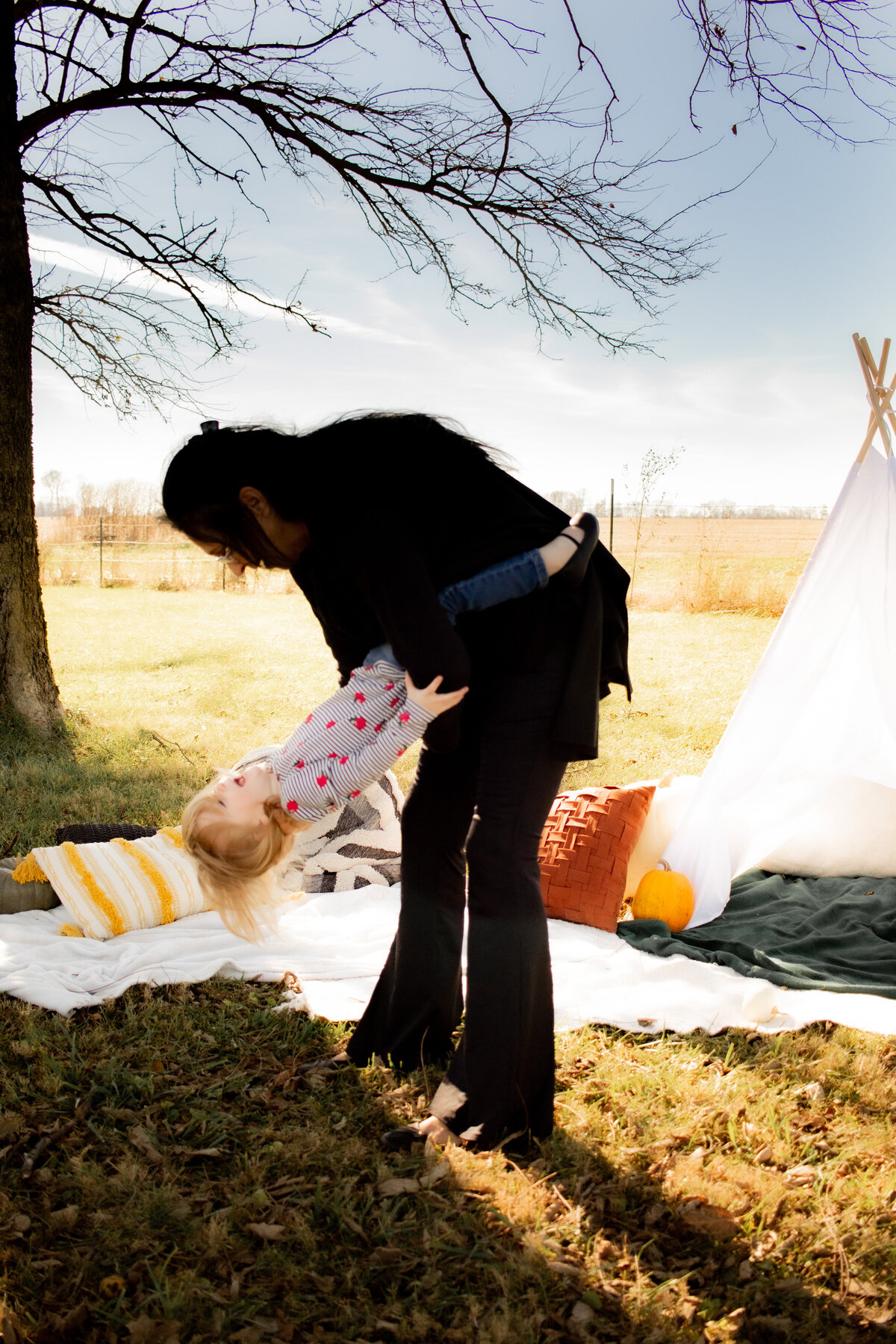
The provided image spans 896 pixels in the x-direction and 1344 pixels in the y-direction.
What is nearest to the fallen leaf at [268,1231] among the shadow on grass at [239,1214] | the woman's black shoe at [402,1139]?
the shadow on grass at [239,1214]

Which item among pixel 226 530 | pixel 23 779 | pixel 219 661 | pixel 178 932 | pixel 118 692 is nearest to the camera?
pixel 226 530

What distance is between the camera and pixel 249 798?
7.08 ft

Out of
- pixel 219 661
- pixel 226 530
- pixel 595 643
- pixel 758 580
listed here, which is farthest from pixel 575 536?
pixel 758 580

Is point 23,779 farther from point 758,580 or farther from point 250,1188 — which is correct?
point 758,580

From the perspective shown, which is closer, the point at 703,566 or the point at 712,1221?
the point at 712,1221

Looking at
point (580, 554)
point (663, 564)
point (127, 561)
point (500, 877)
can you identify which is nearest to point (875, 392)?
point (580, 554)

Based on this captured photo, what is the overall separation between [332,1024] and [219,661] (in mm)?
7722

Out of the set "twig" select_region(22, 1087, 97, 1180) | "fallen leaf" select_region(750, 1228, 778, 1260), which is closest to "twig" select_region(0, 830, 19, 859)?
"twig" select_region(22, 1087, 97, 1180)

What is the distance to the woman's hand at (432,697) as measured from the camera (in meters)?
1.76

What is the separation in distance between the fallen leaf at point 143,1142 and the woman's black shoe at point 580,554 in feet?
5.24

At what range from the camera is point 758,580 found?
1292cm

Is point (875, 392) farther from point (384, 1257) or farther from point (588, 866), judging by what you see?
point (384, 1257)

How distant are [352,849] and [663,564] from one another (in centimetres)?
1248

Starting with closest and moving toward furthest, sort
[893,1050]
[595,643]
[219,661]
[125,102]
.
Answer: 1. [595,643]
2. [893,1050]
3. [125,102]
4. [219,661]
